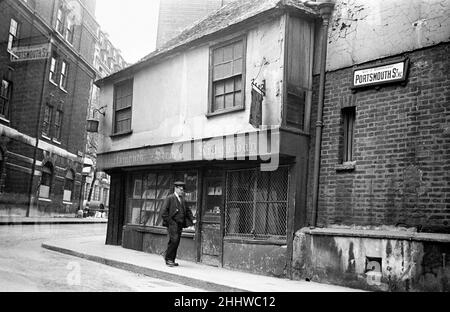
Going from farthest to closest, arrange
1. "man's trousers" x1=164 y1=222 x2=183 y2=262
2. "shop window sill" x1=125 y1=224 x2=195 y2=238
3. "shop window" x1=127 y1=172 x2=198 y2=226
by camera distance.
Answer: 1. "shop window" x1=127 y1=172 x2=198 y2=226
2. "shop window sill" x1=125 y1=224 x2=195 y2=238
3. "man's trousers" x1=164 y1=222 x2=183 y2=262

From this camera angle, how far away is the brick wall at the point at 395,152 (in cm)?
727

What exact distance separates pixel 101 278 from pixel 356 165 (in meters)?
5.01

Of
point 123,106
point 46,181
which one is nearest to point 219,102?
point 123,106

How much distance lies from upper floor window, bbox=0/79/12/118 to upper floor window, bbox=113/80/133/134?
11.1 metres

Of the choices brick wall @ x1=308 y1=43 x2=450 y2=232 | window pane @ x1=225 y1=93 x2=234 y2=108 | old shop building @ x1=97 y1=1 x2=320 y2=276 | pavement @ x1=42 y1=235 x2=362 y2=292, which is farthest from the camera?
window pane @ x1=225 y1=93 x2=234 y2=108

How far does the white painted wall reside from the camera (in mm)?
9062

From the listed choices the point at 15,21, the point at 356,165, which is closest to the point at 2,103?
the point at 15,21

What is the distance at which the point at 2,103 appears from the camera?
22.4 meters

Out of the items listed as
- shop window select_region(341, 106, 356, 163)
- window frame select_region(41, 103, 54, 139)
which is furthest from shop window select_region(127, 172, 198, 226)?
window frame select_region(41, 103, 54, 139)

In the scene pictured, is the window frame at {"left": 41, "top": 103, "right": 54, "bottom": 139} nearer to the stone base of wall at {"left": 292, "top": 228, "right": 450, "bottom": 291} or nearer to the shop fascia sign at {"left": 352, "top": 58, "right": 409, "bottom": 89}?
the stone base of wall at {"left": 292, "top": 228, "right": 450, "bottom": 291}

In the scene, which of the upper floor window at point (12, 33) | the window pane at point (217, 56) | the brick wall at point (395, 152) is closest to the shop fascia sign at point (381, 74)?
the brick wall at point (395, 152)

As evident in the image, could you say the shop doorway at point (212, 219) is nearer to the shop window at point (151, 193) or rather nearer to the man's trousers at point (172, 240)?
the shop window at point (151, 193)
